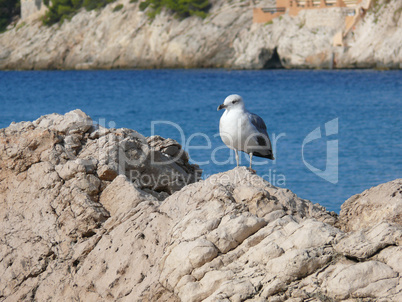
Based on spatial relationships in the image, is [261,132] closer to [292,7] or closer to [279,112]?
[279,112]

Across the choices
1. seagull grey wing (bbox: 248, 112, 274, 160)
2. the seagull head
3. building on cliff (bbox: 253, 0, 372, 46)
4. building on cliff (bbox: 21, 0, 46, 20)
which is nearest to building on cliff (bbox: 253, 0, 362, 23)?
building on cliff (bbox: 253, 0, 372, 46)


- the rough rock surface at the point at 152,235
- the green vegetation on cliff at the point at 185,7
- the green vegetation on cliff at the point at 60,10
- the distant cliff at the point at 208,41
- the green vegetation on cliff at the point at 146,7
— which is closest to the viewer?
the rough rock surface at the point at 152,235

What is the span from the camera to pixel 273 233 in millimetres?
6188

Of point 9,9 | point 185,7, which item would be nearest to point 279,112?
point 185,7

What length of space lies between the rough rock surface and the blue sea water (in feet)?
12.3

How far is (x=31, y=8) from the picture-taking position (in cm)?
9944

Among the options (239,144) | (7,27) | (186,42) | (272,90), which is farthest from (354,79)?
(7,27)

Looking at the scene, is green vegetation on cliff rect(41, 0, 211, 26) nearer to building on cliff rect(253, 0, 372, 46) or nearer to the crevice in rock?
building on cliff rect(253, 0, 372, 46)

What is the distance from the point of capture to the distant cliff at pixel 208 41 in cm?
6238

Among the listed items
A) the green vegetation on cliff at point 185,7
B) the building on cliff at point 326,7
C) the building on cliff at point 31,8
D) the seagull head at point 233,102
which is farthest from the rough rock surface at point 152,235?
the building on cliff at point 31,8

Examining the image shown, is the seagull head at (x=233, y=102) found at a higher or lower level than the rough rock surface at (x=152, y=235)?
higher

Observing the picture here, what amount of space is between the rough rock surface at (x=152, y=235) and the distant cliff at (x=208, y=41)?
55681 mm

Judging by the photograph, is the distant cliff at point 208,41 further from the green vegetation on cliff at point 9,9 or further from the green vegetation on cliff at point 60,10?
the green vegetation on cliff at point 9,9

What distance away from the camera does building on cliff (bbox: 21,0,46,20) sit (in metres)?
98.3
